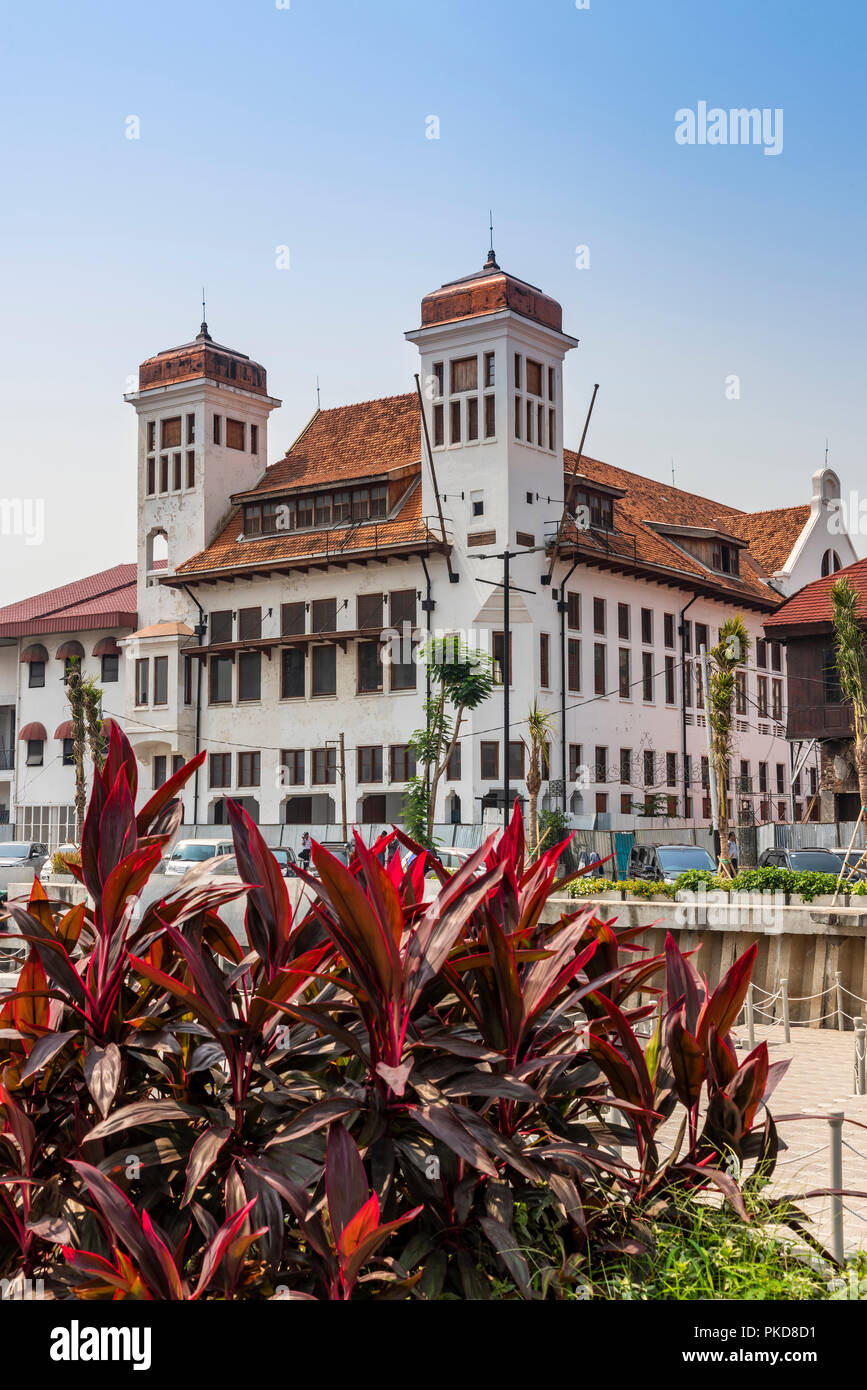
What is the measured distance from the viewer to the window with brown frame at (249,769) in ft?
175

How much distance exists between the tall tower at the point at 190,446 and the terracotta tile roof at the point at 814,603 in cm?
2375

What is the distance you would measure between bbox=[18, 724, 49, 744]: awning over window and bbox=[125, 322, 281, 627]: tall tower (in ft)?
22.5

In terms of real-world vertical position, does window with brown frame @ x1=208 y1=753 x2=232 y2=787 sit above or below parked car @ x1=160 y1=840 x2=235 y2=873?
above

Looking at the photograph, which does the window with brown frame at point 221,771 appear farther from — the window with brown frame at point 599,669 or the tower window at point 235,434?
the window with brown frame at point 599,669

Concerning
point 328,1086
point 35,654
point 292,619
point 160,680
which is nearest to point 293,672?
point 292,619

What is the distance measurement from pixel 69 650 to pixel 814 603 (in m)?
32.5

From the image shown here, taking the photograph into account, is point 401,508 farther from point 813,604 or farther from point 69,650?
point 69,650

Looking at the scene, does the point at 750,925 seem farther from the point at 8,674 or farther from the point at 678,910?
the point at 8,674

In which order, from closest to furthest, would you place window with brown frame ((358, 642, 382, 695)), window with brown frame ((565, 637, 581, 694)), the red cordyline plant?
the red cordyline plant < window with brown frame ((565, 637, 581, 694)) < window with brown frame ((358, 642, 382, 695))

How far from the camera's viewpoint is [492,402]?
49.0m

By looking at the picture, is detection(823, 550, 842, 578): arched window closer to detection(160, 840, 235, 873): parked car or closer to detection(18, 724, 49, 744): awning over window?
detection(18, 724, 49, 744): awning over window

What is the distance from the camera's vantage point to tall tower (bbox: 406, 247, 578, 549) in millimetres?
48531

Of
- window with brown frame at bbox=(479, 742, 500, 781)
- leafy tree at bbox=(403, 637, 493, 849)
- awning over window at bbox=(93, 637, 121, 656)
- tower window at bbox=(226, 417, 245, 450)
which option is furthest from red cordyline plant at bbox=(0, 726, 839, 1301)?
awning over window at bbox=(93, 637, 121, 656)

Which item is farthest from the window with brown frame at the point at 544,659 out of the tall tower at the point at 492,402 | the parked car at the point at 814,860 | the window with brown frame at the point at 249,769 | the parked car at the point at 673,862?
the parked car at the point at 814,860
